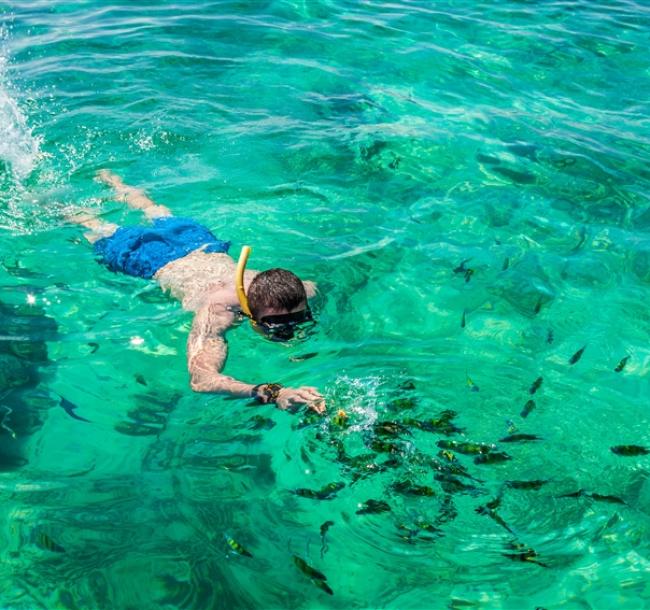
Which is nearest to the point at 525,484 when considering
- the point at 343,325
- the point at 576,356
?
the point at 576,356

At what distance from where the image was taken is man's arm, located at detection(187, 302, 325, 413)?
468cm

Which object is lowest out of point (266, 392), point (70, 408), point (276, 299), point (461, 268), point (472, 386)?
point (70, 408)

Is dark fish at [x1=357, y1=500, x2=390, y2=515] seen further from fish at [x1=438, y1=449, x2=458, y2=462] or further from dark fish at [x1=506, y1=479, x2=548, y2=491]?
dark fish at [x1=506, y1=479, x2=548, y2=491]

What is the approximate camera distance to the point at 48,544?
4.70 metres

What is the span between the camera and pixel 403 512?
4.77 metres

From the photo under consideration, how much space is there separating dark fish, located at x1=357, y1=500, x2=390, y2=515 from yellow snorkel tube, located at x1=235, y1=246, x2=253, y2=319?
1.62 meters

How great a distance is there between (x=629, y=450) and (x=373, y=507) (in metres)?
1.80

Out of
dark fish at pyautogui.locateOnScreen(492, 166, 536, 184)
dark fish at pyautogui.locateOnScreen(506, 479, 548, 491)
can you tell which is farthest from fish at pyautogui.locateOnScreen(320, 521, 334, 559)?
dark fish at pyautogui.locateOnScreen(492, 166, 536, 184)

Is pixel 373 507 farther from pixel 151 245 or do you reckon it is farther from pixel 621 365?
pixel 151 245

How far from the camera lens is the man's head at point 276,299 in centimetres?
536

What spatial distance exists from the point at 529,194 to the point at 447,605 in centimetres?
561

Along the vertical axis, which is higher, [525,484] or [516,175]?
[516,175]

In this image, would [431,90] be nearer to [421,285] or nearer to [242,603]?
[421,285]

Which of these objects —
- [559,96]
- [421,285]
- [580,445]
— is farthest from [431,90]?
[580,445]
